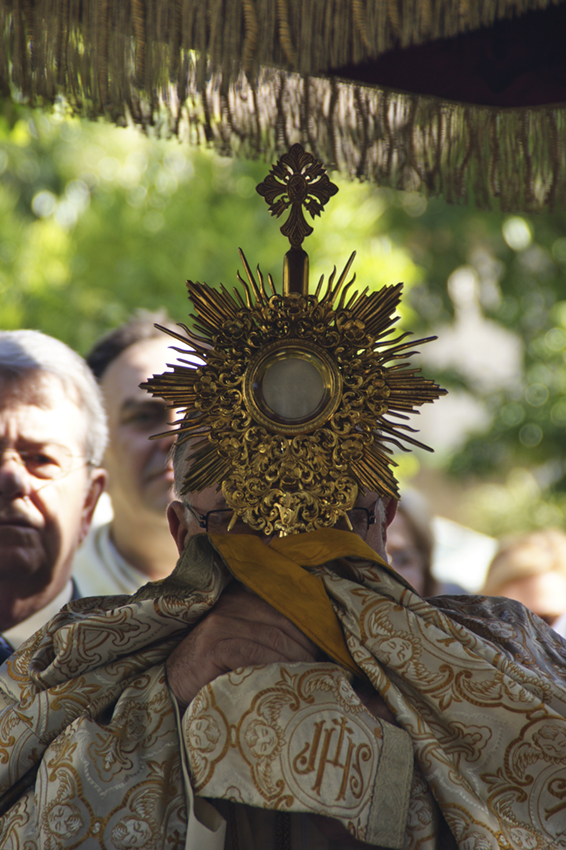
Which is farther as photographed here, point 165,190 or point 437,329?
point 437,329

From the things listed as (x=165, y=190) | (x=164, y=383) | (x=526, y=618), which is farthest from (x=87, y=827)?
(x=165, y=190)

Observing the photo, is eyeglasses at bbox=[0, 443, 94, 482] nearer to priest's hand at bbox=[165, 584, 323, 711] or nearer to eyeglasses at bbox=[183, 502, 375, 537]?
eyeglasses at bbox=[183, 502, 375, 537]

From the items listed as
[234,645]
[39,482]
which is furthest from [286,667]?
[39,482]

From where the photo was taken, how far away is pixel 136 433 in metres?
2.74

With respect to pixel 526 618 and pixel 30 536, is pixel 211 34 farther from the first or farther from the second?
pixel 30 536

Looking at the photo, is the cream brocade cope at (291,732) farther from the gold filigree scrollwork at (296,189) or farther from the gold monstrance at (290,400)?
the gold filigree scrollwork at (296,189)

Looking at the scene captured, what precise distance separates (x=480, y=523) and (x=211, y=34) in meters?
7.35

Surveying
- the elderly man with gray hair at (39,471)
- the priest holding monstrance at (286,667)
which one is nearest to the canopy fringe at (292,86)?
the priest holding monstrance at (286,667)

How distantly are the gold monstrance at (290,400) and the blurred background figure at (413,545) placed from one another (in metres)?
1.63

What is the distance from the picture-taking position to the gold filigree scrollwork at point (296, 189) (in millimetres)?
1531

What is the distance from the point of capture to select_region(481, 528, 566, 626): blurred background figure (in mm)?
3287

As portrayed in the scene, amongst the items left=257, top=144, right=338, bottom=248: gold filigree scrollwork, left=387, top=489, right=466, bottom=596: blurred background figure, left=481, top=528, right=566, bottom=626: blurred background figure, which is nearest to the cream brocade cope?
left=257, top=144, right=338, bottom=248: gold filigree scrollwork

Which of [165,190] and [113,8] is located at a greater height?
[165,190]

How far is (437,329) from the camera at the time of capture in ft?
24.5
